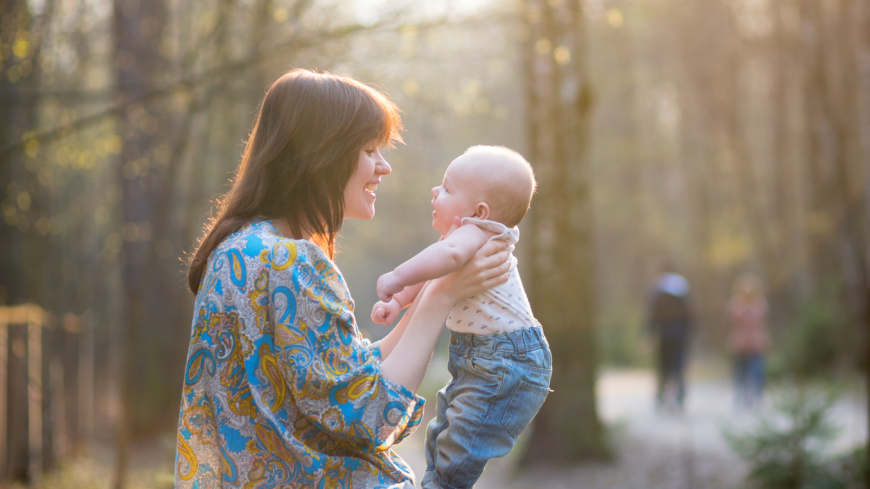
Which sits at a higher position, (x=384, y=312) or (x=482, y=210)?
(x=482, y=210)

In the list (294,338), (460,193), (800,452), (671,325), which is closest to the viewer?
(294,338)

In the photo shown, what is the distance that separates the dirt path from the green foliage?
24cm

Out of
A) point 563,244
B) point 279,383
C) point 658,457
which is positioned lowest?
point 658,457

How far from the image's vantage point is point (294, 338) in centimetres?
161

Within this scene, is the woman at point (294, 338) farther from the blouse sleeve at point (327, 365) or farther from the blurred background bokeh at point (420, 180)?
the blurred background bokeh at point (420, 180)

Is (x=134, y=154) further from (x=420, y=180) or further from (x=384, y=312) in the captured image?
(x=420, y=180)

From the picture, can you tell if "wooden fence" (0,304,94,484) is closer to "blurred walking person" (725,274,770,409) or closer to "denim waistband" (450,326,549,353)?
"denim waistband" (450,326,549,353)

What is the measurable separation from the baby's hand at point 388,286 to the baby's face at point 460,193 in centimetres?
25

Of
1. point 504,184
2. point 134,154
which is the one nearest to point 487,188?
point 504,184

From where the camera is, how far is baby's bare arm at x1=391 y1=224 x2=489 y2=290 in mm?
1906

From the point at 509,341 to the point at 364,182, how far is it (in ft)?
1.92

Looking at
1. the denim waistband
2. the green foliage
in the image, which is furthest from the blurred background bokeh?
the denim waistband

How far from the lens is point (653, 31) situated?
70.2 ft

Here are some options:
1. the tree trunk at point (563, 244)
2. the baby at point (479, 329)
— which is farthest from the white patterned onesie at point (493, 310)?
the tree trunk at point (563, 244)
